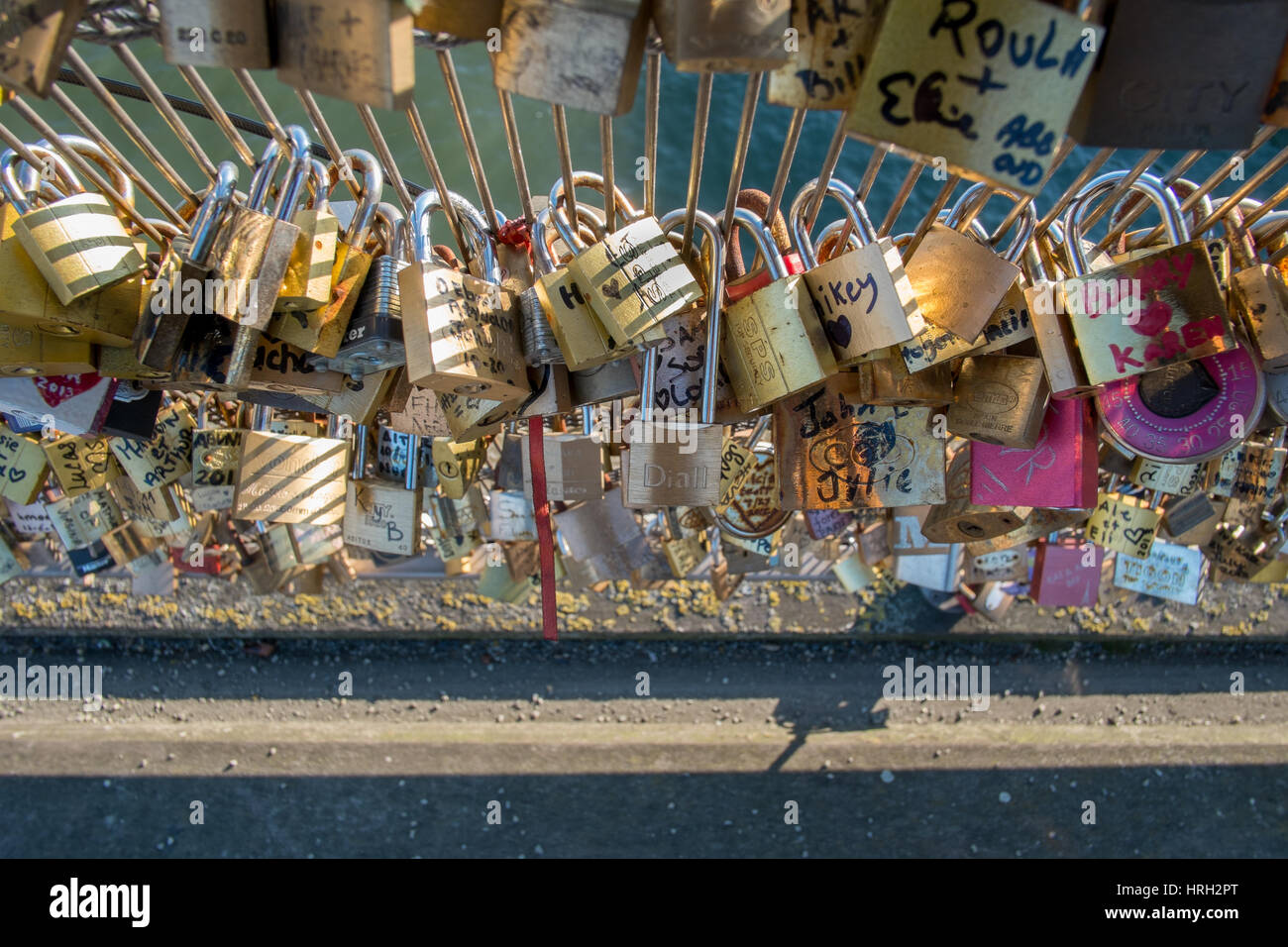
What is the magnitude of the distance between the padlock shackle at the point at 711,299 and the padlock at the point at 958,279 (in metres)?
0.23

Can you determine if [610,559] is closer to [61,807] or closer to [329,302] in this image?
[329,302]

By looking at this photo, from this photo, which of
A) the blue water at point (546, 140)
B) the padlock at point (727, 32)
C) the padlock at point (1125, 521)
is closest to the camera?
the padlock at point (727, 32)

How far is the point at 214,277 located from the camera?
40.9 inches

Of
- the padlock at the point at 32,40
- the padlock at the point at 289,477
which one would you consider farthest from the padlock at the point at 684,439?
the padlock at the point at 32,40

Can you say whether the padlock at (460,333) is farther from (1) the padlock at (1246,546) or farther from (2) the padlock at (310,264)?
(1) the padlock at (1246,546)

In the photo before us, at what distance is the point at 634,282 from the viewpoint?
1.06m

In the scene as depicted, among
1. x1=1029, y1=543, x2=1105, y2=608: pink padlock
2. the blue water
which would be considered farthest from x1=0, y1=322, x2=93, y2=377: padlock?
the blue water

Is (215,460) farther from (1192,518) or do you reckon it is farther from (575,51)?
(1192,518)

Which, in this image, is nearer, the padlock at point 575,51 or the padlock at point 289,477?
the padlock at point 575,51

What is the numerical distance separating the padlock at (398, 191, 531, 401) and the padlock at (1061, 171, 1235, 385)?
796 mm

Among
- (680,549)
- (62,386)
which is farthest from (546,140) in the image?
(62,386)

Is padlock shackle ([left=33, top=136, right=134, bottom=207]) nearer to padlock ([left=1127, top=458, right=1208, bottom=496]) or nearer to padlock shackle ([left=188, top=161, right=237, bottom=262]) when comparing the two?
padlock shackle ([left=188, top=161, right=237, bottom=262])

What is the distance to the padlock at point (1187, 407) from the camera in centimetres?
123
